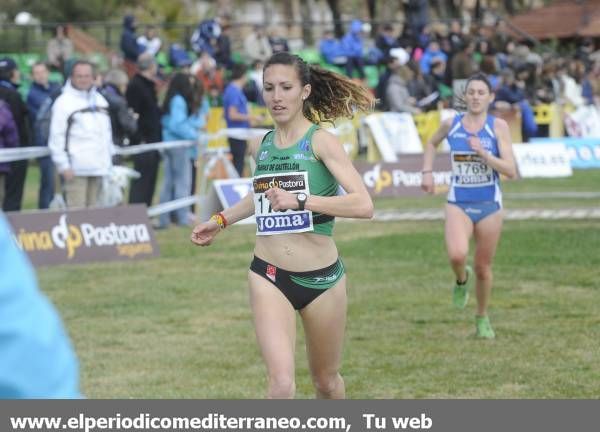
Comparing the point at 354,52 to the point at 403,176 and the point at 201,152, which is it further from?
the point at 201,152

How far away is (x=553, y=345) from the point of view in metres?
9.92

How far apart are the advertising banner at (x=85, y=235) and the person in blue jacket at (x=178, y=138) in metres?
2.43

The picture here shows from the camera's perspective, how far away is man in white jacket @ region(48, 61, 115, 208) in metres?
13.8

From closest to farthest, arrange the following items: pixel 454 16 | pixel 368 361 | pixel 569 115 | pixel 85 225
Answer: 1. pixel 368 361
2. pixel 85 225
3. pixel 569 115
4. pixel 454 16

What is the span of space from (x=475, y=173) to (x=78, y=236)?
5.89 m

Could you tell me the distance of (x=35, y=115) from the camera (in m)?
18.0

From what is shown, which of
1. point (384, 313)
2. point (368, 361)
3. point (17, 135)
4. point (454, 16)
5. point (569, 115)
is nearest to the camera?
point (368, 361)

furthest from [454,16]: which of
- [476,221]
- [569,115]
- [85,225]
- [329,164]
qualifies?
[329,164]

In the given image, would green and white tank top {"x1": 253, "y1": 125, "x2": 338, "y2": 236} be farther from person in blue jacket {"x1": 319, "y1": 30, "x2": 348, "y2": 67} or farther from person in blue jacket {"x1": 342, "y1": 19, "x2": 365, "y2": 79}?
person in blue jacket {"x1": 319, "y1": 30, "x2": 348, "y2": 67}

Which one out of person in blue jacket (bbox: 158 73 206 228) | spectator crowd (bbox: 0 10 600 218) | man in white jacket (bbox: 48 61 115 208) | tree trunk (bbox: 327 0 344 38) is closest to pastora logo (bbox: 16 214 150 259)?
spectator crowd (bbox: 0 10 600 218)

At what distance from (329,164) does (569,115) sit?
24560 mm

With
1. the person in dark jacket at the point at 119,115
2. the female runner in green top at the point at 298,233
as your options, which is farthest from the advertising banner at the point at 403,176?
the female runner in green top at the point at 298,233

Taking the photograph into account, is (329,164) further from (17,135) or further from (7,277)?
(17,135)

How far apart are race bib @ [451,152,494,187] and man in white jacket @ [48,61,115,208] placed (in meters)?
5.08
